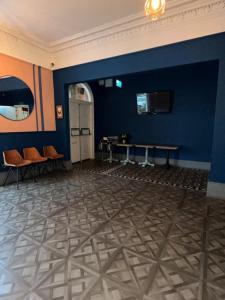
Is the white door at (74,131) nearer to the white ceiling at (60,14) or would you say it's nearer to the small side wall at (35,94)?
the small side wall at (35,94)

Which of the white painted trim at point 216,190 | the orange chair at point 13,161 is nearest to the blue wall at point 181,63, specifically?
the white painted trim at point 216,190

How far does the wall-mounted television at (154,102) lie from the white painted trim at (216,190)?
9.94ft

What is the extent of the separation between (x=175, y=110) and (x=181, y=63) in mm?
2322

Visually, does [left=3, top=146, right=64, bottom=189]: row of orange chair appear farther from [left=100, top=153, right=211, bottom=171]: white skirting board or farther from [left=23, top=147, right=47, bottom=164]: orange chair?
[left=100, top=153, right=211, bottom=171]: white skirting board

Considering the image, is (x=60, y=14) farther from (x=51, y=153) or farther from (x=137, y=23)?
(x=51, y=153)

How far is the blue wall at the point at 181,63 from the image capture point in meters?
3.26

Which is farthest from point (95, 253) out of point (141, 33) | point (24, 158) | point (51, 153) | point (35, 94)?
point (35, 94)

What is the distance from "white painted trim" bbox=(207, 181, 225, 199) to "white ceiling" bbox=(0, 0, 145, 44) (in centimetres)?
364

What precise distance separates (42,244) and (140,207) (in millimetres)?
1581

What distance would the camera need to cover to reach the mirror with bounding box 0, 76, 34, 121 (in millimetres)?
4233

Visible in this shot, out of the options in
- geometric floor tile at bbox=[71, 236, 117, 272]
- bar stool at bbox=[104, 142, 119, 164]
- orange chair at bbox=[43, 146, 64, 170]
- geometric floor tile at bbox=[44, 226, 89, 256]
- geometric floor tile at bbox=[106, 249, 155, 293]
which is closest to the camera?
geometric floor tile at bbox=[106, 249, 155, 293]

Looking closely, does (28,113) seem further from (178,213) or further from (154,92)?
(178,213)

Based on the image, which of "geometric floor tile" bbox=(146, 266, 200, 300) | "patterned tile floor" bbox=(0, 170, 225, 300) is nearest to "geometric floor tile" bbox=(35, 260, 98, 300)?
"patterned tile floor" bbox=(0, 170, 225, 300)

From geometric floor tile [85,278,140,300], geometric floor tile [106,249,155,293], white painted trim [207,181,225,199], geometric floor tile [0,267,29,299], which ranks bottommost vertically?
geometric floor tile [0,267,29,299]
